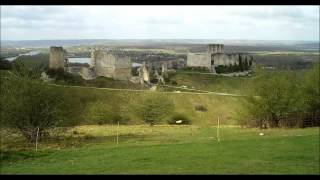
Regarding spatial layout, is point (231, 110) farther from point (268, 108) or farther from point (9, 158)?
point (9, 158)

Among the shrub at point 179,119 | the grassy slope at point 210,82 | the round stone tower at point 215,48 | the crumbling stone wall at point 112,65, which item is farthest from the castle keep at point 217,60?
the shrub at point 179,119

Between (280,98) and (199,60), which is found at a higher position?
(280,98)

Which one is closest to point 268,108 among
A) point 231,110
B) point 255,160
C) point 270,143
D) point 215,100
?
point 270,143

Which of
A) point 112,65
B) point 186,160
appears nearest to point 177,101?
point 112,65

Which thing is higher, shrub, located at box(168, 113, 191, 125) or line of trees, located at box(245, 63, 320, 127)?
line of trees, located at box(245, 63, 320, 127)

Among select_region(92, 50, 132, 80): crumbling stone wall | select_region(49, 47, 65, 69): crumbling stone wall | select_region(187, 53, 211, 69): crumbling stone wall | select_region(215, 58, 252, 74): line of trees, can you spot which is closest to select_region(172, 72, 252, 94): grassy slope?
select_region(92, 50, 132, 80): crumbling stone wall

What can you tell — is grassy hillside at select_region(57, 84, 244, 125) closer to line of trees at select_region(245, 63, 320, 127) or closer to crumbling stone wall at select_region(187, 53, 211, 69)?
line of trees at select_region(245, 63, 320, 127)

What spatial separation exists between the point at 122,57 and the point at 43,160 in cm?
6925

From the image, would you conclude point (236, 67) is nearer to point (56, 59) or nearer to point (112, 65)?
point (112, 65)

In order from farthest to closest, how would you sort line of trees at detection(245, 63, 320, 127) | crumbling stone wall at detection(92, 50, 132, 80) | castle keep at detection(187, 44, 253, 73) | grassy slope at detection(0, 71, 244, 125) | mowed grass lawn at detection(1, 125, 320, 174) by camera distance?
castle keep at detection(187, 44, 253, 73)
crumbling stone wall at detection(92, 50, 132, 80)
grassy slope at detection(0, 71, 244, 125)
line of trees at detection(245, 63, 320, 127)
mowed grass lawn at detection(1, 125, 320, 174)

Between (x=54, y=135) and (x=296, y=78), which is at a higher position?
(x=296, y=78)

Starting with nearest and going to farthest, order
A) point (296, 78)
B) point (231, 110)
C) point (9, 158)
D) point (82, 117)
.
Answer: point (9, 158), point (296, 78), point (82, 117), point (231, 110)

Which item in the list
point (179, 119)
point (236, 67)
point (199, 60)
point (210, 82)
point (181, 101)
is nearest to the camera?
point (179, 119)
